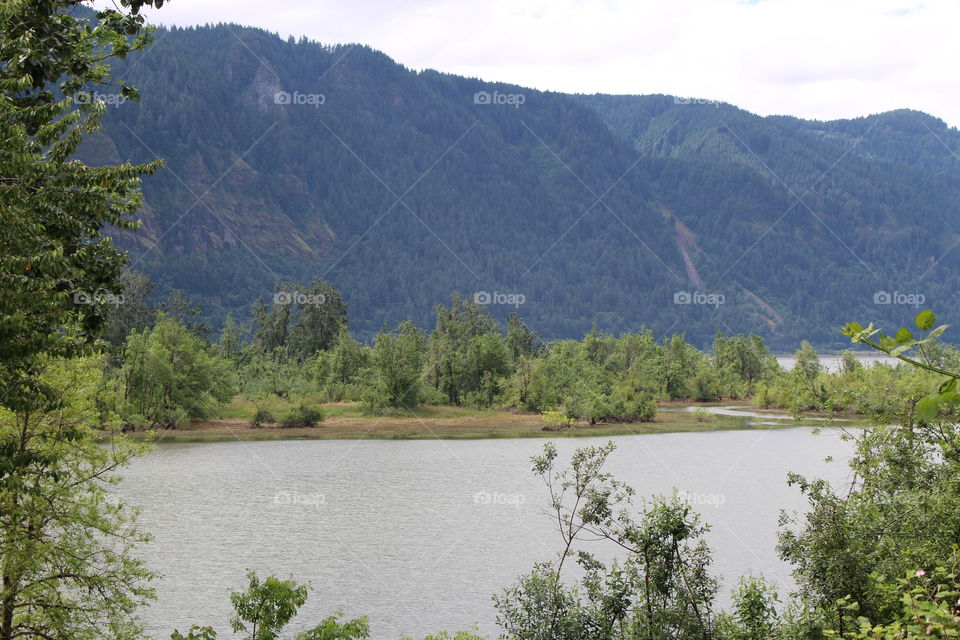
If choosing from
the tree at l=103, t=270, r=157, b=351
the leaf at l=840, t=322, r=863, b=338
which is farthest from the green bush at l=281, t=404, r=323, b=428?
the leaf at l=840, t=322, r=863, b=338

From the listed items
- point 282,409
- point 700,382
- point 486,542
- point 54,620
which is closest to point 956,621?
point 54,620

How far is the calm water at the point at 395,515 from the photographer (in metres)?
31.1

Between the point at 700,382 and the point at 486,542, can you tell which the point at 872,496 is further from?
the point at 700,382

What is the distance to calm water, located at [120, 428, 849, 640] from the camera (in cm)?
3111

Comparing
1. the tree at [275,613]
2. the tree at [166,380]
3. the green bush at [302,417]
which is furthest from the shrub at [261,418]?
the tree at [275,613]

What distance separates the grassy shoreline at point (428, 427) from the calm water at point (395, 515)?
3.21 m

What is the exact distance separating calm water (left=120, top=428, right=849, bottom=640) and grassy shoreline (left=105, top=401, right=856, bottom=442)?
10.5ft

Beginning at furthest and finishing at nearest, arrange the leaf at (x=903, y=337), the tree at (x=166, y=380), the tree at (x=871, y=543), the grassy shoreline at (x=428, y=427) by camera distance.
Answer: the grassy shoreline at (x=428, y=427)
the tree at (x=166, y=380)
the tree at (x=871, y=543)
the leaf at (x=903, y=337)

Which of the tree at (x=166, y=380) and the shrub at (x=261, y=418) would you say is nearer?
the tree at (x=166, y=380)

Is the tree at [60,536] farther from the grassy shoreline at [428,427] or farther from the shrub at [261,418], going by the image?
the shrub at [261,418]

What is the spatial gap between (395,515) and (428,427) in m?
34.9

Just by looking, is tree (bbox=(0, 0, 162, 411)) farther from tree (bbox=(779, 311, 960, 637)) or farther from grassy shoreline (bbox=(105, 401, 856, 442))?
grassy shoreline (bbox=(105, 401, 856, 442))

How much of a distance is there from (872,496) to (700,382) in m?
95.3

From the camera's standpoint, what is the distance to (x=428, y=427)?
80.0 meters
